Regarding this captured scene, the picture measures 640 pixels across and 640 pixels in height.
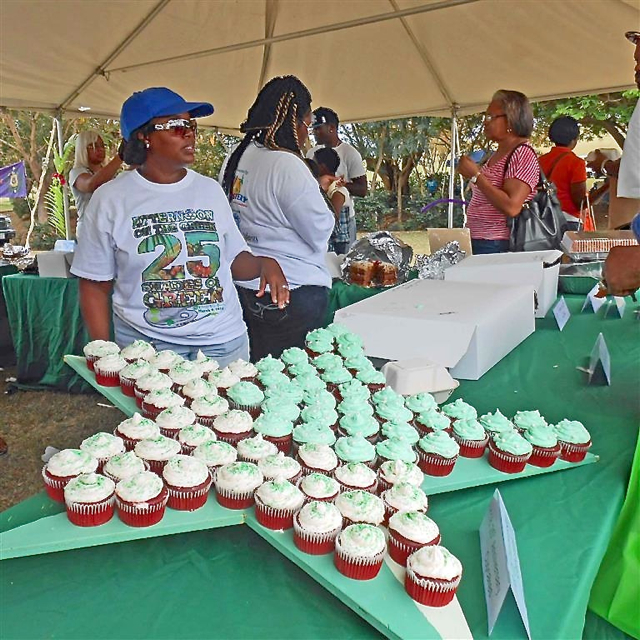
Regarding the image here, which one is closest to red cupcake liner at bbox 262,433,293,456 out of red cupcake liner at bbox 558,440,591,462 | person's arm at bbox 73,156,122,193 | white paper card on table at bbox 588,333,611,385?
red cupcake liner at bbox 558,440,591,462

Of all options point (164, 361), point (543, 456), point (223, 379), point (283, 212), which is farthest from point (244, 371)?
point (283, 212)

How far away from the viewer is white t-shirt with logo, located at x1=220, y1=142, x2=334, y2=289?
203cm

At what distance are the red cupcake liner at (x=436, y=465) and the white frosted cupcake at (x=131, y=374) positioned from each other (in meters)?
0.61

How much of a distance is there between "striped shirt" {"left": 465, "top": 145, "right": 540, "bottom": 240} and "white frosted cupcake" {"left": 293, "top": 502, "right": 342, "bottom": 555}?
7.04 ft

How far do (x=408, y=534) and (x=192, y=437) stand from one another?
41cm

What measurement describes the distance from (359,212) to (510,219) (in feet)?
41.7

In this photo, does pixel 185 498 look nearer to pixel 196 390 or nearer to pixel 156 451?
pixel 156 451

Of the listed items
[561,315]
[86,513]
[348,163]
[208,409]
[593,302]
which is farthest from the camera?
[348,163]

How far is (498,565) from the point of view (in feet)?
2.19

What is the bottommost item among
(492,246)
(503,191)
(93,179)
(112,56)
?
(492,246)

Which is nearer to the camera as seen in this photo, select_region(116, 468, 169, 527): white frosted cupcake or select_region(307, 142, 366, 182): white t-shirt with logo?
select_region(116, 468, 169, 527): white frosted cupcake

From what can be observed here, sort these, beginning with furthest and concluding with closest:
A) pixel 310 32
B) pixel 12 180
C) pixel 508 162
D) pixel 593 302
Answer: pixel 12 180
pixel 310 32
pixel 508 162
pixel 593 302

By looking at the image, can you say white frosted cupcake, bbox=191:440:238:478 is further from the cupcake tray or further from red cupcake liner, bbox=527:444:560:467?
red cupcake liner, bbox=527:444:560:467

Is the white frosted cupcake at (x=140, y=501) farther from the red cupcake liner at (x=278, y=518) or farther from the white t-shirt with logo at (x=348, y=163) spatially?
the white t-shirt with logo at (x=348, y=163)
